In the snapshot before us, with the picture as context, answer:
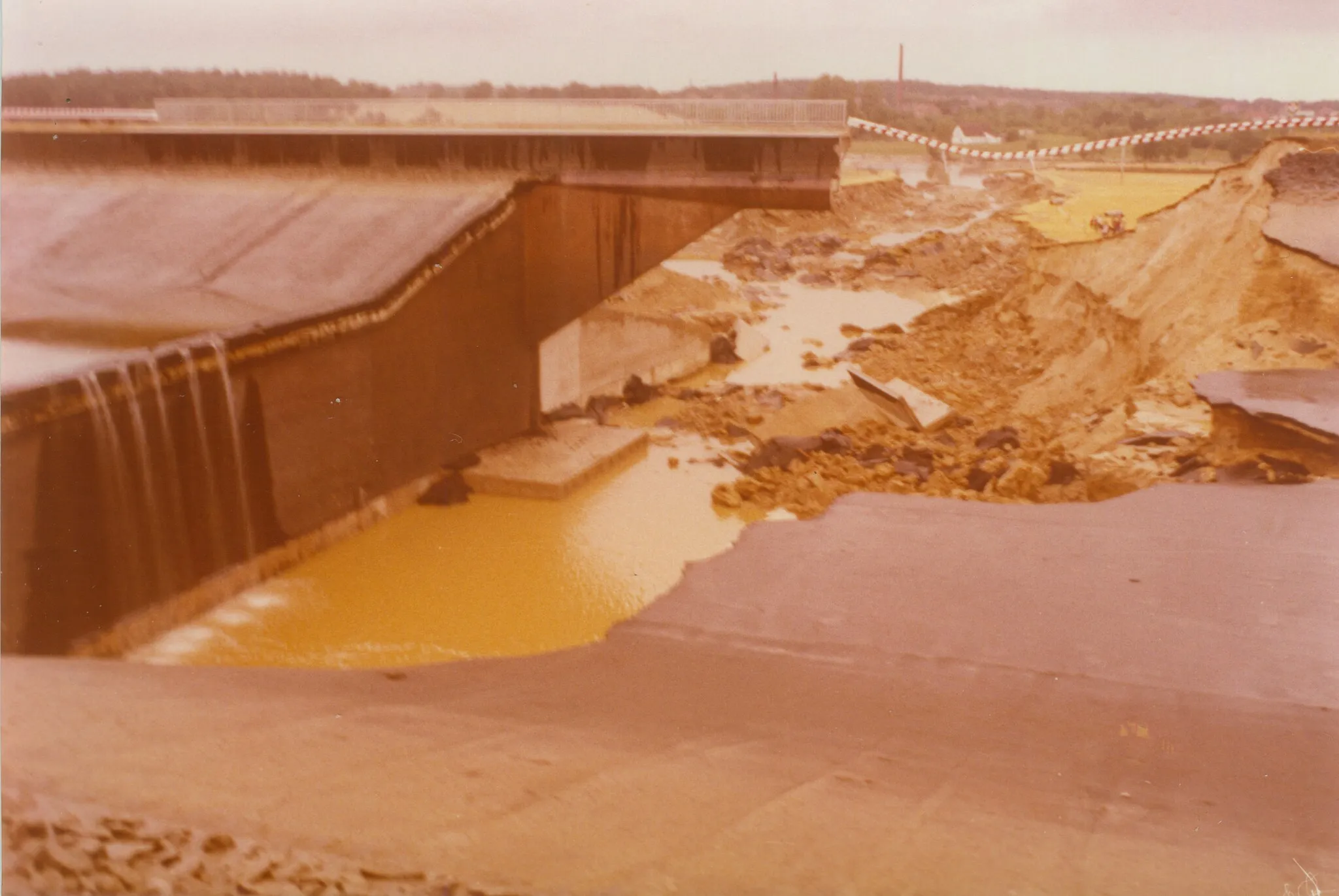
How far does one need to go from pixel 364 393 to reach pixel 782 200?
5734 millimetres

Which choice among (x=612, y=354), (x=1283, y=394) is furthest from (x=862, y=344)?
(x=1283, y=394)

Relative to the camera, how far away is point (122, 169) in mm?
16609

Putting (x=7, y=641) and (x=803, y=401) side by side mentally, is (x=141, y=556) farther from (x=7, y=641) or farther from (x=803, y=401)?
(x=803, y=401)

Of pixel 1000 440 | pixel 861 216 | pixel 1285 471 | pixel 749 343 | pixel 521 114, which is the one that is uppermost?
pixel 521 114

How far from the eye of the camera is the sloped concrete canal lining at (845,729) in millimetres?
3021

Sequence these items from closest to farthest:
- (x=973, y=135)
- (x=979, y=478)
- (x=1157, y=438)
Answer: (x=1157, y=438) < (x=979, y=478) < (x=973, y=135)

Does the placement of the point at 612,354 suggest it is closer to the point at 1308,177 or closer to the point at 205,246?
the point at 205,246

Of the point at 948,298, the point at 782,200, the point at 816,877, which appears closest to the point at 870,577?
the point at 816,877

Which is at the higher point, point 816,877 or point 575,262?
point 575,262

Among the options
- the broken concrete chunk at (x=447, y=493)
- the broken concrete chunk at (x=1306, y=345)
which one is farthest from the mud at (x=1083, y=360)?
the broken concrete chunk at (x=447, y=493)

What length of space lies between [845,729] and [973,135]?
100ft

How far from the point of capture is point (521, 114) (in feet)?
47.4

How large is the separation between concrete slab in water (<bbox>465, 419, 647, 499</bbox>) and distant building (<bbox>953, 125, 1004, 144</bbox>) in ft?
65.3

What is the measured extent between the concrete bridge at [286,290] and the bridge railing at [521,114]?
0.13 feet
